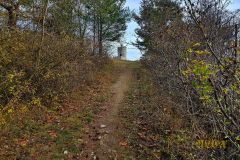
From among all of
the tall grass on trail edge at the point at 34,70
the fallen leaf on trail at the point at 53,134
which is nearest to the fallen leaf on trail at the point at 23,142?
the fallen leaf on trail at the point at 53,134

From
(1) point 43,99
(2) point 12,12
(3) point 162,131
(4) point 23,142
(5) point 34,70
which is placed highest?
(2) point 12,12

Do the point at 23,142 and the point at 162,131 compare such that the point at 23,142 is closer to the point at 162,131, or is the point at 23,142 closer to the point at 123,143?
the point at 123,143

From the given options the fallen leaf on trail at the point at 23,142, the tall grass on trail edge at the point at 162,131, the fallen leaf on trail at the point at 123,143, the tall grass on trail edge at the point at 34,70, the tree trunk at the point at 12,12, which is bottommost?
the fallen leaf on trail at the point at 23,142

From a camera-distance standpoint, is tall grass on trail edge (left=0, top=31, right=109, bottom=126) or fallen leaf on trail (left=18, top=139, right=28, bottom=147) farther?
tall grass on trail edge (left=0, top=31, right=109, bottom=126)

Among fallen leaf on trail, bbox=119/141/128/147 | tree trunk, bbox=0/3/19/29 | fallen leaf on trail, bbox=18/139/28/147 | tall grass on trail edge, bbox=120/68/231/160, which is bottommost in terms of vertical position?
fallen leaf on trail, bbox=18/139/28/147

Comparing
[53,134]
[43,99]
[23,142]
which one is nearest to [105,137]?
[53,134]

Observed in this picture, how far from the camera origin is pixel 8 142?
941 cm

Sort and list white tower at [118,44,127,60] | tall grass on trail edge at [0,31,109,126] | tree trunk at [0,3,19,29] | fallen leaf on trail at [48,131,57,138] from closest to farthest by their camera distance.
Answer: fallen leaf on trail at [48,131,57,138], tall grass on trail edge at [0,31,109,126], tree trunk at [0,3,19,29], white tower at [118,44,127,60]

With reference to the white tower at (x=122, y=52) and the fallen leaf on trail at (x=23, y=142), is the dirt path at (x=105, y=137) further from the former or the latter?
the white tower at (x=122, y=52)

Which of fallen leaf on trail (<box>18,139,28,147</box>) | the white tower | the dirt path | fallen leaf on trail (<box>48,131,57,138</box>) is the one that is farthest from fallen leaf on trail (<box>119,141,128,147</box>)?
the white tower

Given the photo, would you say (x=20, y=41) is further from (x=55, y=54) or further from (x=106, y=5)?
(x=106, y=5)

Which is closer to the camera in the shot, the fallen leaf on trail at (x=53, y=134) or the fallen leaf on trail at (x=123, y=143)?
the fallen leaf on trail at (x=123, y=143)

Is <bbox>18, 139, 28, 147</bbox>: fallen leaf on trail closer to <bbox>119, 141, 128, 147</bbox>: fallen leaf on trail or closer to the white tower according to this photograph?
<bbox>119, 141, 128, 147</bbox>: fallen leaf on trail

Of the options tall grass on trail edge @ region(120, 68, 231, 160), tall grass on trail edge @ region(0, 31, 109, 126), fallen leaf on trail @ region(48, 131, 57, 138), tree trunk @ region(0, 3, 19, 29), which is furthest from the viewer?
tree trunk @ region(0, 3, 19, 29)
